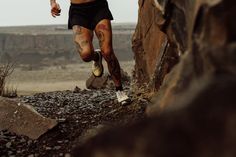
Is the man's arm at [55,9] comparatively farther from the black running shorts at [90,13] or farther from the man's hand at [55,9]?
the black running shorts at [90,13]

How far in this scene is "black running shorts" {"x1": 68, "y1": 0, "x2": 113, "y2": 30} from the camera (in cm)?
578

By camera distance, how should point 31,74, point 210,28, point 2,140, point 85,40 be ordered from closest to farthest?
point 210,28, point 2,140, point 85,40, point 31,74

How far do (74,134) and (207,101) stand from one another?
3.72 metres

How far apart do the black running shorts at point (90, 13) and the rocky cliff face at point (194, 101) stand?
211 cm

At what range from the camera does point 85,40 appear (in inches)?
231

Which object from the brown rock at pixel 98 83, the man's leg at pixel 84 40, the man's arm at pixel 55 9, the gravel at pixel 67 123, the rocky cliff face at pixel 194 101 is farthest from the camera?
the brown rock at pixel 98 83

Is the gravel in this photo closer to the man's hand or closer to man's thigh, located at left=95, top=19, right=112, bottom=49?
man's thigh, located at left=95, top=19, right=112, bottom=49

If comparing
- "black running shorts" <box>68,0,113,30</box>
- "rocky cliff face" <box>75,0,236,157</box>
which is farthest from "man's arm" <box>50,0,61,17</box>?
"rocky cliff face" <box>75,0,236,157</box>

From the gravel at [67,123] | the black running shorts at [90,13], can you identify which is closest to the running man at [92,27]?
the black running shorts at [90,13]

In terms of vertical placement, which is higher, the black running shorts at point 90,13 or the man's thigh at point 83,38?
the black running shorts at point 90,13

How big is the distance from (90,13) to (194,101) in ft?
14.4

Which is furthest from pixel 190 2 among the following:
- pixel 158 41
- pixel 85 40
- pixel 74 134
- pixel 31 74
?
pixel 31 74

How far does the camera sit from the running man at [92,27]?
18.9ft

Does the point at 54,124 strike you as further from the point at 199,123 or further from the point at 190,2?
the point at 199,123
